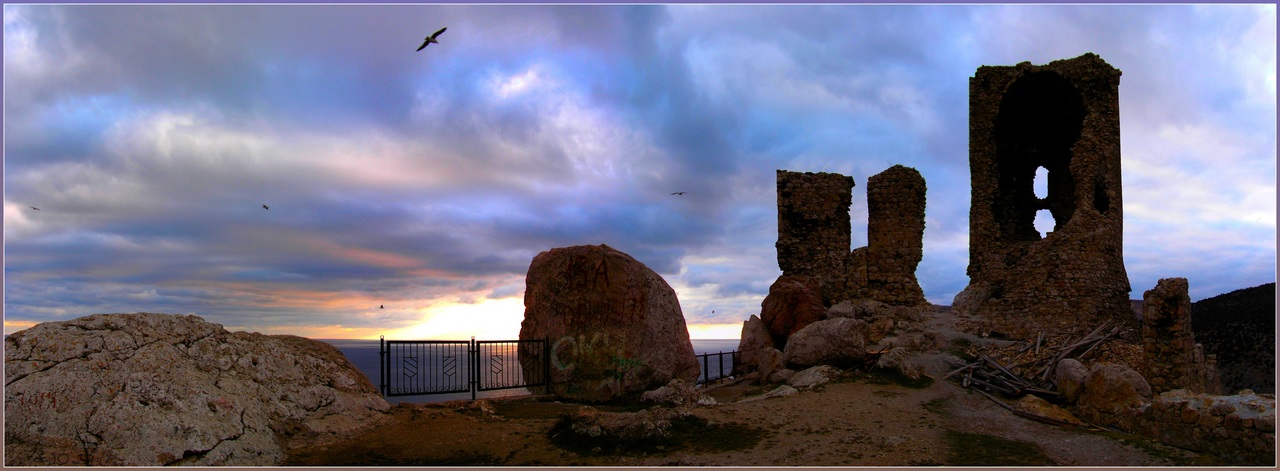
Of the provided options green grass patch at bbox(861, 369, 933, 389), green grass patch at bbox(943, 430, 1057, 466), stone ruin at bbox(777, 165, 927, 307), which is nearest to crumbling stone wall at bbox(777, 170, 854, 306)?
stone ruin at bbox(777, 165, 927, 307)

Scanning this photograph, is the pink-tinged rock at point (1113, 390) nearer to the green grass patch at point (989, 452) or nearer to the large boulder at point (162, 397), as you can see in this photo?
the green grass patch at point (989, 452)

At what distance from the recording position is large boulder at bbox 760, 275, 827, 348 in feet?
66.7

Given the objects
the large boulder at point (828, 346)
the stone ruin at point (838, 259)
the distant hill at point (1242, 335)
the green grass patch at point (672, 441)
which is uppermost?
the stone ruin at point (838, 259)

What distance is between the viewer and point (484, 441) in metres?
8.95

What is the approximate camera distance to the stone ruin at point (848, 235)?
2277cm

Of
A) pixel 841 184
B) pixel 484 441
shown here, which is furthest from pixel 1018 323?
pixel 484 441

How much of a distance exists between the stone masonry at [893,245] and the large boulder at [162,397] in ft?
56.6

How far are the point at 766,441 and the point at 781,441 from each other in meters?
0.20

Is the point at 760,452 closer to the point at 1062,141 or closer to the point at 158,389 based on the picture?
the point at 158,389

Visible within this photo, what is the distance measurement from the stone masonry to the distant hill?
13792 millimetres

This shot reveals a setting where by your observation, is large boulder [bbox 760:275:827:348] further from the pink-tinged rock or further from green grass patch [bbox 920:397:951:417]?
the pink-tinged rock

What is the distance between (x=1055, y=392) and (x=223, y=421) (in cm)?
1387

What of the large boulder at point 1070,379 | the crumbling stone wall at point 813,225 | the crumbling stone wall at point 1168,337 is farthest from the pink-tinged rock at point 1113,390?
the crumbling stone wall at point 813,225

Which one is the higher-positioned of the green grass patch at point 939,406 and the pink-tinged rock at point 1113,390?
the pink-tinged rock at point 1113,390
